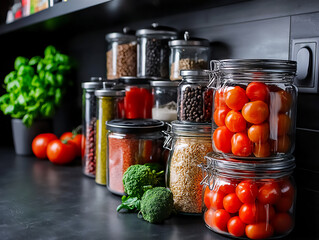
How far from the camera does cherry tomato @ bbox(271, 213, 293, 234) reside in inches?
34.7

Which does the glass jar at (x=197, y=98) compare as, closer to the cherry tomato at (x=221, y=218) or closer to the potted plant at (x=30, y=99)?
the cherry tomato at (x=221, y=218)

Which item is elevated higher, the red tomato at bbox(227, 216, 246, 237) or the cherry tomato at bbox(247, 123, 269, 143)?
the cherry tomato at bbox(247, 123, 269, 143)

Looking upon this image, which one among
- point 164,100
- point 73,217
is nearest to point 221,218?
point 73,217

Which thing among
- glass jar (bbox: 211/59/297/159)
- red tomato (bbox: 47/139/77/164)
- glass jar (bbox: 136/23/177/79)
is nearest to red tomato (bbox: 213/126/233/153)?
glass jar (bbox: 211/59/297/159)

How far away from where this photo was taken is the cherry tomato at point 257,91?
86 cm

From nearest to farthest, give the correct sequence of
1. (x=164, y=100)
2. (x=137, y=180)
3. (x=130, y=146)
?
(x=137, y=180) → (x=130, y=146) → (x=164, y=100)

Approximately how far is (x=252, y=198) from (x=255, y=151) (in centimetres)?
10

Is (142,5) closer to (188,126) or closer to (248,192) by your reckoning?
(188,126)

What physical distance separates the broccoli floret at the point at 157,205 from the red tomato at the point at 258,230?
211 mm

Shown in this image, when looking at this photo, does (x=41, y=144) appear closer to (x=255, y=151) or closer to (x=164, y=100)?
(x=164, y=100)

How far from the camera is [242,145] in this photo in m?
0.87

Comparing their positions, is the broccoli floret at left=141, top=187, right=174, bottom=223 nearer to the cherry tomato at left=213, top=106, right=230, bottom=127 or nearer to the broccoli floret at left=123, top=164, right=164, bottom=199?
the broccoli floret at left=123, top=164, right=164, bottom=199

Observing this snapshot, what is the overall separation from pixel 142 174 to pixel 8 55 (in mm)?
1501

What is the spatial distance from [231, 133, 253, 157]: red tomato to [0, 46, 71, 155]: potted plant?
4.07 ft
